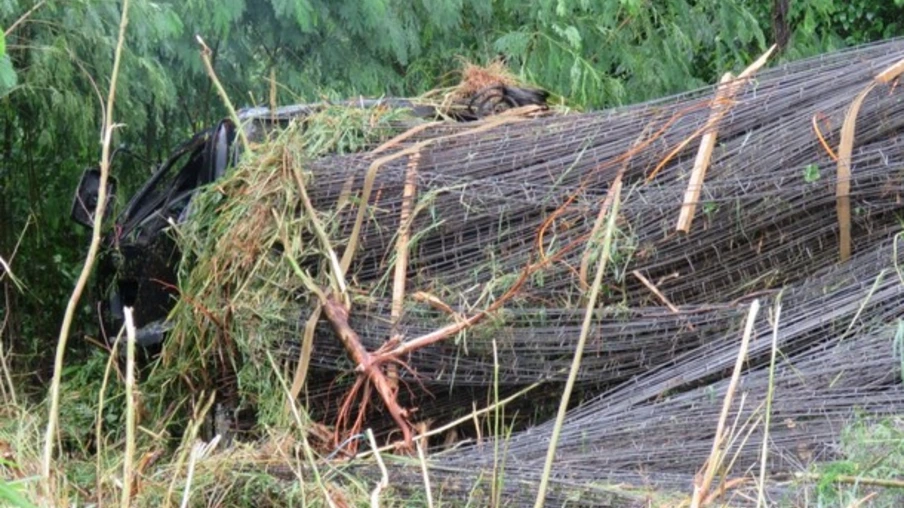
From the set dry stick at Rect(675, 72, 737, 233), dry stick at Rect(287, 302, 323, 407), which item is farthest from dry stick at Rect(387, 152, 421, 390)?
dry stick at Rect(675, 72, 737, 233)

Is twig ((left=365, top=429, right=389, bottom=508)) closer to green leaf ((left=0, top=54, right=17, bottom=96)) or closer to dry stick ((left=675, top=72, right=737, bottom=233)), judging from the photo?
dry stick ((left=675, top=72, right=737, bottom=233))

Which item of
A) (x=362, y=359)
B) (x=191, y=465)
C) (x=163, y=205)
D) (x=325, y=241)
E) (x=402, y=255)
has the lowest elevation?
(x=362, y=359)

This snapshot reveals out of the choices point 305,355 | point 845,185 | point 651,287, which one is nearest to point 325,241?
point 305,355

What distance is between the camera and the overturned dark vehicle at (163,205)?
6.92m

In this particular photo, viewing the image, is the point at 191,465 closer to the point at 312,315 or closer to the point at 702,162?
the point at 312,315

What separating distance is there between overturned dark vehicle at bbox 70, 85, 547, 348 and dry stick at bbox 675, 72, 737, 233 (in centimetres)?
167

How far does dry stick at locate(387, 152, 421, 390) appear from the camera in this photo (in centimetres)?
577

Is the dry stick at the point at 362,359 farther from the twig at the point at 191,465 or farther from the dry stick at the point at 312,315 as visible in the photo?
the twig at the point at 191,465

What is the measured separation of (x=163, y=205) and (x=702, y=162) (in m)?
3.09

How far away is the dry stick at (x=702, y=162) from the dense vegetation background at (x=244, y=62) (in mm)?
2455

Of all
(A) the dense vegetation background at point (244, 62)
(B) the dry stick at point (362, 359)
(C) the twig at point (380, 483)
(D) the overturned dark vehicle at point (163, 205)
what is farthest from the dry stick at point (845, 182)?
(A) the dense vegetation background at point (244, 62)

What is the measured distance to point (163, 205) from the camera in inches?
→ 295

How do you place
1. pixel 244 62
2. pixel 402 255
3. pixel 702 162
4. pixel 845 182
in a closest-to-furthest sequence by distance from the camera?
pixel 845 182 < pixel 702 162 < pixel 402 255 < pixel 244 62

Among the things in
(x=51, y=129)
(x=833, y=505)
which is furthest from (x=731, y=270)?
(x=51, y=129)
